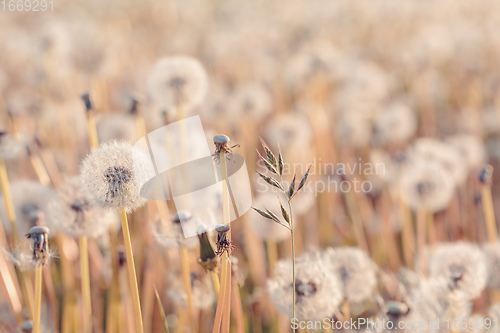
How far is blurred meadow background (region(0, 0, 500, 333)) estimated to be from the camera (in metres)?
1.11

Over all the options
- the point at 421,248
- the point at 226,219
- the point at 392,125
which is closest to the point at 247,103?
the point at 392,125

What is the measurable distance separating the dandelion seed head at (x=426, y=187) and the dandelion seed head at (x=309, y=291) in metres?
0.88

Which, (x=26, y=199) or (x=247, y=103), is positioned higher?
(x=247, y=103)

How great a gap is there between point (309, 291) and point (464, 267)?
20.1 inches

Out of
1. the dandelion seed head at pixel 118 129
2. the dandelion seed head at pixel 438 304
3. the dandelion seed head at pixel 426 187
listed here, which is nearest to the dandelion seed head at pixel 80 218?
the dandelion seed head at pixel 438 304

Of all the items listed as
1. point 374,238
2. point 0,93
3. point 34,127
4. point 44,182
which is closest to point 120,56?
point 0,93

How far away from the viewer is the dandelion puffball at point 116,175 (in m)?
0.81

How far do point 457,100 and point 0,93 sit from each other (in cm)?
351

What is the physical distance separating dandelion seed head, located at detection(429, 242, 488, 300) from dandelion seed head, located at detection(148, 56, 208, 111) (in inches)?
38.6

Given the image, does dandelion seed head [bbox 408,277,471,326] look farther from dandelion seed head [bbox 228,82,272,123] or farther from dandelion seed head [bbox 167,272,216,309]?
dandelion seed head [bbox 228,82,272,123]

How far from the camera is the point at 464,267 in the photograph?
130 cm

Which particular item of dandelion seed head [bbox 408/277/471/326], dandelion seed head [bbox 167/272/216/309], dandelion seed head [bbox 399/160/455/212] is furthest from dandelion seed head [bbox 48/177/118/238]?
dandelion seed head [bbox 399/160/455/212]

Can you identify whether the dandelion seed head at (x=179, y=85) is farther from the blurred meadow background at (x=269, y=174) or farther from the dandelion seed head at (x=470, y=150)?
the dandelion seed head at (x=470, y=150)

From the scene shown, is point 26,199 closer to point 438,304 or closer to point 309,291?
point 309,291
